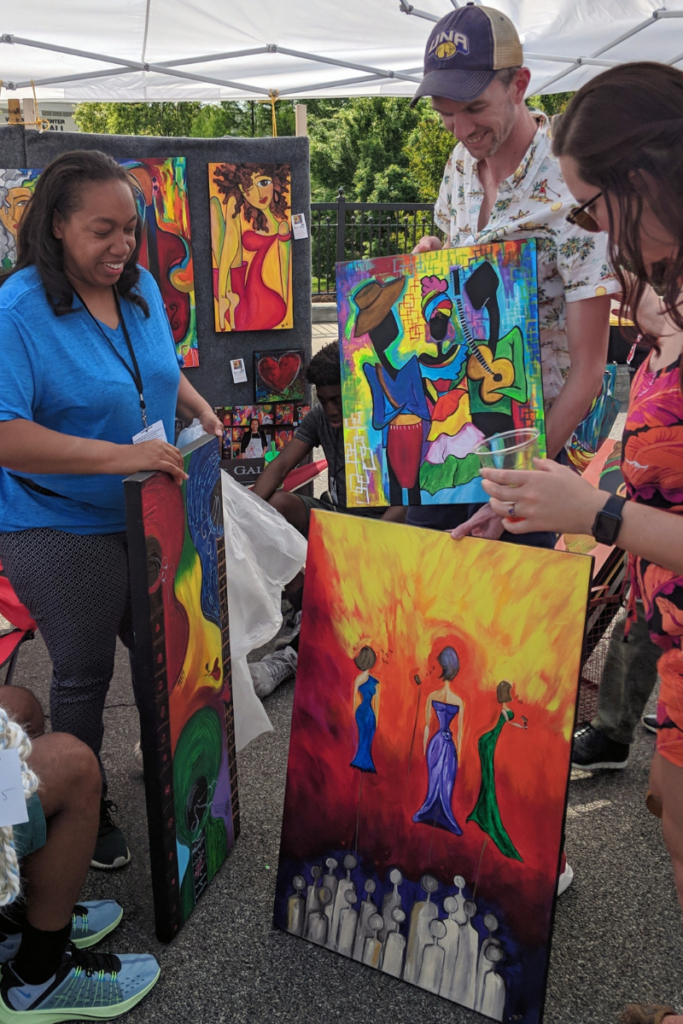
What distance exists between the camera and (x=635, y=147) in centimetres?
102

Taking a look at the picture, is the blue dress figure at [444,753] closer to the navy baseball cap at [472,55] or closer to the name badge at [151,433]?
the name badge at [151,433]

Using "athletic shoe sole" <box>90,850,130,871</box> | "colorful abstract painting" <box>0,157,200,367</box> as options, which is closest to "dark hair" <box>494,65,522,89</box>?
"athletic shoe sole" <box>90,850,130,871</box>

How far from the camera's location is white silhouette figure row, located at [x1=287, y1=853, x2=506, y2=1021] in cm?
153

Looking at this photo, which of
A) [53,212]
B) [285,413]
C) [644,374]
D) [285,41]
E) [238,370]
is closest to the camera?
[644,374]

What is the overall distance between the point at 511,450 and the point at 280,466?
7.01 feet

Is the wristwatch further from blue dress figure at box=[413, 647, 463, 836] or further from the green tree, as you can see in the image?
the green tree

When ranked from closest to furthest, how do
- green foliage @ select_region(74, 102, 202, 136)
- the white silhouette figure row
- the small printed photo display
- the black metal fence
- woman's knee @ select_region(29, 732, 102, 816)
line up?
1. woman's knee @ select_region(29, 732, 102, 816)
2. the white silhouette figure row
3. the small printed photo display
4. the black metal fence
5. green foliage @ select_region(74, 102, 202, 136)

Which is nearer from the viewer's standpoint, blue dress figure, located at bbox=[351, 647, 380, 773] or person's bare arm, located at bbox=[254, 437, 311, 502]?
blue dress figure, located at bbox=[351, 647, 380, 773]

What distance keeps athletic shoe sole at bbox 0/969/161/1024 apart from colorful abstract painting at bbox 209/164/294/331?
9.71ft

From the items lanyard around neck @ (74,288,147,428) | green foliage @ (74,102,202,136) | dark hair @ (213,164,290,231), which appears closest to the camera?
lanyard around neck @ (74,288,147,428)

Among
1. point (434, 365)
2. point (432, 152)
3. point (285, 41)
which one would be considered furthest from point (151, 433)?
point (432, 152)

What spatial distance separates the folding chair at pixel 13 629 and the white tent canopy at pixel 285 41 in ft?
15.2

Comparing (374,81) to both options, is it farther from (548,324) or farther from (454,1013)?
(454,1013)

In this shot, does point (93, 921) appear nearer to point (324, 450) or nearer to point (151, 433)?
point (151, 433)
